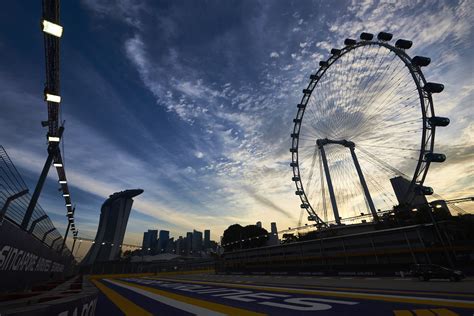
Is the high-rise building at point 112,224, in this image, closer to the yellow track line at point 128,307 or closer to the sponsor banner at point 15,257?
the yellow track line at point 128,307

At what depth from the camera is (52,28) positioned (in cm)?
1034

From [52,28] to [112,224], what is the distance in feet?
654

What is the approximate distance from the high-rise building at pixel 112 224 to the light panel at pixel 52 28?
193683 millimetres

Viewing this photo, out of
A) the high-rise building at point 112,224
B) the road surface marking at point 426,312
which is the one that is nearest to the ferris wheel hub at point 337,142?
the road surface marking at point 426,312

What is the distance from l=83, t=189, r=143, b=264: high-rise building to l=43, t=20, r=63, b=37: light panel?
635 feet

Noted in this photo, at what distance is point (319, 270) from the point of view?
32.2 metres

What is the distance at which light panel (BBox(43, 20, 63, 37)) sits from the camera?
10.2m

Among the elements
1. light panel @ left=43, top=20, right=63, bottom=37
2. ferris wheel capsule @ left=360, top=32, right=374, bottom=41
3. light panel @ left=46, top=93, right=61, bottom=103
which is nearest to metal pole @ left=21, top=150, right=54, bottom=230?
light panel @ left=46, top=93, right=61, bottom=103

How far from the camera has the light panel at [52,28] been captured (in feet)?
33.4

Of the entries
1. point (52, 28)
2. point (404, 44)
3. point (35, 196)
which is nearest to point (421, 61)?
point (404, 44)

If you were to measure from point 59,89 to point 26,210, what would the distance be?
7.04m

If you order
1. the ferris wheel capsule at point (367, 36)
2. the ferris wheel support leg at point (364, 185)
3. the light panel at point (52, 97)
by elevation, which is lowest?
the light panel at point (52, 97)

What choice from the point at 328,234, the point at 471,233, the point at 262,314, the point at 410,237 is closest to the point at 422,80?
the point at 410,237

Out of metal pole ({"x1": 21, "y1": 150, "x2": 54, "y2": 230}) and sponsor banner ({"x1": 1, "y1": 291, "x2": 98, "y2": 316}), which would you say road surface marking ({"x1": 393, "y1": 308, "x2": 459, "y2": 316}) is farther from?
metal pole ({"x1": 21, "y1": 150, "x2": 54, "y2": 230})
